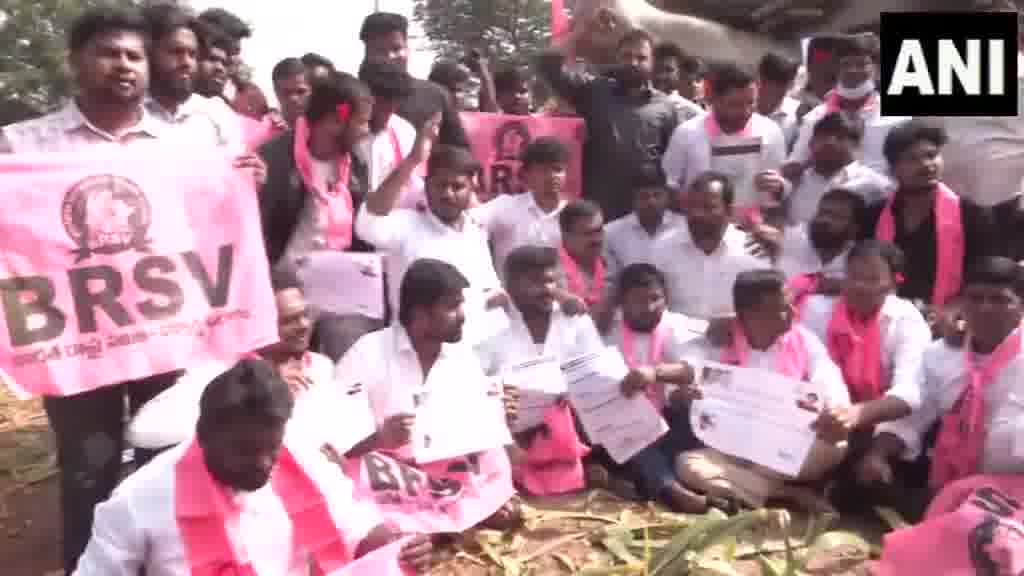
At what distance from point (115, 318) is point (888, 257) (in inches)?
125

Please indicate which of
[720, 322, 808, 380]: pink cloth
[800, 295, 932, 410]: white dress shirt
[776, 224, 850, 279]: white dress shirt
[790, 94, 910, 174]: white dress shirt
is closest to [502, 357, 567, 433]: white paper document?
[720, 322, 808, 380]: pink cloth

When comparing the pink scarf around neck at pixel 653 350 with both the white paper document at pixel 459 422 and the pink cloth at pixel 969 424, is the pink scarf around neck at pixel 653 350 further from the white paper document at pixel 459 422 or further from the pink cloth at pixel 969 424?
the pink cloth at pixel 969 424

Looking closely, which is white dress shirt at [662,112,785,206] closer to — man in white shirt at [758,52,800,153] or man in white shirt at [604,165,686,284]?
man in white shirt at [604,165,686,284]

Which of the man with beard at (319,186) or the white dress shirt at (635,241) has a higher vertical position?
the man with beard at (319,186)

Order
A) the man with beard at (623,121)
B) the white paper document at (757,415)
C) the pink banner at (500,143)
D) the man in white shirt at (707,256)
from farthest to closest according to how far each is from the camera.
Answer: the pink banner at (500,143) → the man with beard at (623,121) → the man in white shirt at (707,256) → the white paper document at (757,415)

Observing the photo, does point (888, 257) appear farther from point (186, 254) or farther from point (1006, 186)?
point (186, 254)

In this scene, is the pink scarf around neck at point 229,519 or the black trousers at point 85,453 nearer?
the pink scarf around neck at point 229,519

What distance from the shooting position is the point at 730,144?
5.73 m

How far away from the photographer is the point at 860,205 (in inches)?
205

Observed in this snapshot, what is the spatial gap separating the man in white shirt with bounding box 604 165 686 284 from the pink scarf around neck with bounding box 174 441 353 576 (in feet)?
8.88

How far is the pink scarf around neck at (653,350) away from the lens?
4.81 meters

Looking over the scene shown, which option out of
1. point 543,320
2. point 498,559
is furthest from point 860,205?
point 498,559

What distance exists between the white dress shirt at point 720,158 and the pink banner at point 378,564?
131 inches

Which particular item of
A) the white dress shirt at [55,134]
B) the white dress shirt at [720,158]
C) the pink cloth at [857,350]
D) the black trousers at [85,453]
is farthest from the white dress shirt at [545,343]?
the white dress shirt at [55,134]
